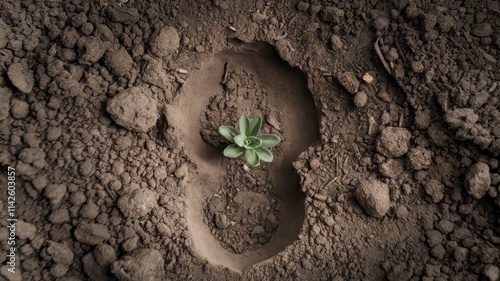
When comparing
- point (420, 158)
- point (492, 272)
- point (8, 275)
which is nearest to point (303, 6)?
point (420, 158)

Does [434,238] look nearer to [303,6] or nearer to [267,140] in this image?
[267,140]

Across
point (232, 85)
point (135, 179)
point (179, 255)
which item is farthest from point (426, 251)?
point (135, 179)

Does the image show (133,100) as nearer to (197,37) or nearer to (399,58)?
(197,37)

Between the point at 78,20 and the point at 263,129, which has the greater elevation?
the point at 78,20

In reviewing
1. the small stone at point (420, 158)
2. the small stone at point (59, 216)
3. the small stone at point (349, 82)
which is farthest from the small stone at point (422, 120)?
the small stone at point (59, 216)

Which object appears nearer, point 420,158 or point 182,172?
point 420,158

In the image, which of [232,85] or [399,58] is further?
[232,85]
